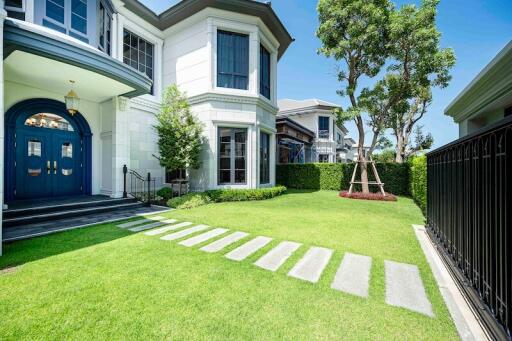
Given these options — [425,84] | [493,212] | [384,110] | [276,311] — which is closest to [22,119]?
[276,311]

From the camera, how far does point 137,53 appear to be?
10141 mm

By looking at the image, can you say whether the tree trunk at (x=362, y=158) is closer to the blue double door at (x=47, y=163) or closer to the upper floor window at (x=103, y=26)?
the upper floor window at (x=103, y=26)

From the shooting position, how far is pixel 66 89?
7.13 m

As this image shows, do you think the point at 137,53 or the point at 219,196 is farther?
the point at 137,53

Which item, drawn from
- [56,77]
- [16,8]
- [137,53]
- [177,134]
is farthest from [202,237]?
[137,53]

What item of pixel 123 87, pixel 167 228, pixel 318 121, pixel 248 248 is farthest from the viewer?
pixel 318 121

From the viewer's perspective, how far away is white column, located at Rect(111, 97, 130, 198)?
793 cm

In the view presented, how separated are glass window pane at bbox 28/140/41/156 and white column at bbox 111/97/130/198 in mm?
2025

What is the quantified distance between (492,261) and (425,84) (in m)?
11.0

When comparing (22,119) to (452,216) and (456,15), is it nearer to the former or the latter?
(452,216)

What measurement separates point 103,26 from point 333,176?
43.4 feet

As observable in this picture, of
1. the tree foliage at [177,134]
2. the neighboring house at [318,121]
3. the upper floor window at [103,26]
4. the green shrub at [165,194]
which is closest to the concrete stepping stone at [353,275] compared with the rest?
the tree foliage at [177,134]

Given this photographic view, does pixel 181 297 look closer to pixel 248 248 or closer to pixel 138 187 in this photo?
pixel 248 248

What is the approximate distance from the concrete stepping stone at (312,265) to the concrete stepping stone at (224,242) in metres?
1.45
